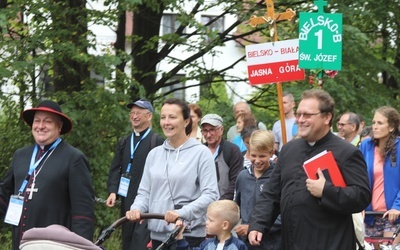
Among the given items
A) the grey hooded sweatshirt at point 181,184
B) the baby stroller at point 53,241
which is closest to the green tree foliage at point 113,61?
the grey hooded sweatshirt at point 181,184

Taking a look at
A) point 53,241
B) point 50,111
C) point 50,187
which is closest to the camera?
point 53,241

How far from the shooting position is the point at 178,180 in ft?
27.1

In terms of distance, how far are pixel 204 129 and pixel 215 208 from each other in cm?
275

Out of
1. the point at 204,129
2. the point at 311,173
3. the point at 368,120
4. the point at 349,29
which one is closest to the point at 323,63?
the point at 204,129

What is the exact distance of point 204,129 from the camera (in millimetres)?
10773

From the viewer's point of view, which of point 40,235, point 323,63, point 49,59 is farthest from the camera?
point 49,59

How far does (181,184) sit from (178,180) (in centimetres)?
4

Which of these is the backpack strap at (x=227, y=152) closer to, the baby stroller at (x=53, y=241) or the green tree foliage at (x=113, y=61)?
the green tree foliage at (x=113, y=61)

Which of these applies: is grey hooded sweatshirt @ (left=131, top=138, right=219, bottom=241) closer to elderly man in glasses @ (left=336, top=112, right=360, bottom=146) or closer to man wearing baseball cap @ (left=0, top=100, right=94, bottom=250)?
man wearing baseball cap @ (left=0, top=100, right=94, bottom=250)

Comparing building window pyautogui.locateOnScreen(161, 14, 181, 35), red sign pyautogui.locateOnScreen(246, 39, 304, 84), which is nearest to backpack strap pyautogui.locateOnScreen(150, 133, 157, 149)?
red sign pyautogui.locateOnScreen(246, 39, 304, 84)

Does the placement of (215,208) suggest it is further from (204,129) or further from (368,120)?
(368,120)

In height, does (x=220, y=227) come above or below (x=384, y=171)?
below

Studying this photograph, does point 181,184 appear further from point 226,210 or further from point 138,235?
point 138,235

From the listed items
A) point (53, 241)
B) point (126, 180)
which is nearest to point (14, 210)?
point (53, 241)
